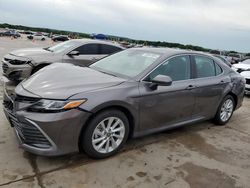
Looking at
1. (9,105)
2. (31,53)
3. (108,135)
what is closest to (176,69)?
(108,135)

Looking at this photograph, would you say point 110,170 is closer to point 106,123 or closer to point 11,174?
point 106,123

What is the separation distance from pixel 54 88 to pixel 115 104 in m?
0.77

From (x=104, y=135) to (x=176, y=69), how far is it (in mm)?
1628

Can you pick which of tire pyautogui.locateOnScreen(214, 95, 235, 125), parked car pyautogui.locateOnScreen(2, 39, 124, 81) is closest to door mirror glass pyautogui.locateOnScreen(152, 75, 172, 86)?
tire pyautogui.locateOnScreen(214, 95, 235, 125)

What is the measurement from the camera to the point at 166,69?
4008 millimetres

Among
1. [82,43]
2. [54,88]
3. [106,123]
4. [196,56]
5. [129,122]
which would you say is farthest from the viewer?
[82,43]

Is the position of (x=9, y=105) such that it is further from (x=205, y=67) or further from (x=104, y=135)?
(x=205, y=67)

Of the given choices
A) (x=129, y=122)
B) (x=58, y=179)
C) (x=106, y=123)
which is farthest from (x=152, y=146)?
(x=58, y=179)

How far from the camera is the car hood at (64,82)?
307cm

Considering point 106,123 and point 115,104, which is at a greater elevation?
point 115,104

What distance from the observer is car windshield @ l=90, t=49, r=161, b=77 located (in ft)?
12.8

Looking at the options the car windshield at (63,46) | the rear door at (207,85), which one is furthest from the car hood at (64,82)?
the car windshield at (63,46)

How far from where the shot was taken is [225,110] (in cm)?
528

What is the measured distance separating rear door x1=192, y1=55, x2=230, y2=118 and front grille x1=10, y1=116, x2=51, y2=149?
8.28 feet
